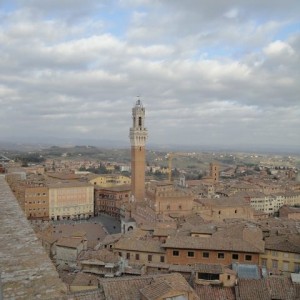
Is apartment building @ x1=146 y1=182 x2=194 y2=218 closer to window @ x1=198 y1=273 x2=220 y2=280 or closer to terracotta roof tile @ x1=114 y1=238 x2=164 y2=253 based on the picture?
terracotta roof tile @ x1=114 y1=238 x2=164 y2=253

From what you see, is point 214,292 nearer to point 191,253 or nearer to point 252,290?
point 252,290

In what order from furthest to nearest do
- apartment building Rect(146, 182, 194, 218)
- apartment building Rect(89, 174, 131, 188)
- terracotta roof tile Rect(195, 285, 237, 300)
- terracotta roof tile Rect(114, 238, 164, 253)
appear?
apartment building Rect(89, 174, 131, 188) < apartment building Rect(146, 182, 194, 218) < terracotta roof tile Rect(114, 238, 164, 253) < terracotta roof tile Rect(195, 285, 237, 300)

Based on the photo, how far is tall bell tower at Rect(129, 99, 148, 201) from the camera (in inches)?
1960

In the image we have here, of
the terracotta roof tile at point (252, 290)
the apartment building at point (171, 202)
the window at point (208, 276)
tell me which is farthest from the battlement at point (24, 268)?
the apartment building at point (171, 202)

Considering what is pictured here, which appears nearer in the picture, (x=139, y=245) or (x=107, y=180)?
(x=139, y=245)

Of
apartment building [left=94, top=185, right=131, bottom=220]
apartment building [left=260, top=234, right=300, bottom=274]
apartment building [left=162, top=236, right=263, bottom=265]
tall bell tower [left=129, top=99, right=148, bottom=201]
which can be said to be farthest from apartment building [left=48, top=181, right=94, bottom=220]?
apartment building [left=260, top=234, right=300, bottom=274]

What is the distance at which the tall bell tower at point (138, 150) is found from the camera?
163 ft

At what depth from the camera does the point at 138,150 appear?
50719mm

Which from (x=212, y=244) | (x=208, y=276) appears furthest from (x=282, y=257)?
(x=208, y=276)

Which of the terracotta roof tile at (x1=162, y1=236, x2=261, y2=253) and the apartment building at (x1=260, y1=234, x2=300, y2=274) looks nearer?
the terracotta roof tile at (x1=162, y1=236, x2=261, y2=253)

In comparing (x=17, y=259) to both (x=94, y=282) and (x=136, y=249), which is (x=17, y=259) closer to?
(x=94, y=282)

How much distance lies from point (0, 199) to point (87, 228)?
32549mm

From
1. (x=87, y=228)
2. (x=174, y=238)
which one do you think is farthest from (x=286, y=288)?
(x=87, y=228)

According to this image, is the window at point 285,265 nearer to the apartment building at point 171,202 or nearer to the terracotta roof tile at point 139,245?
the terracotta roof tile at point 139,245
